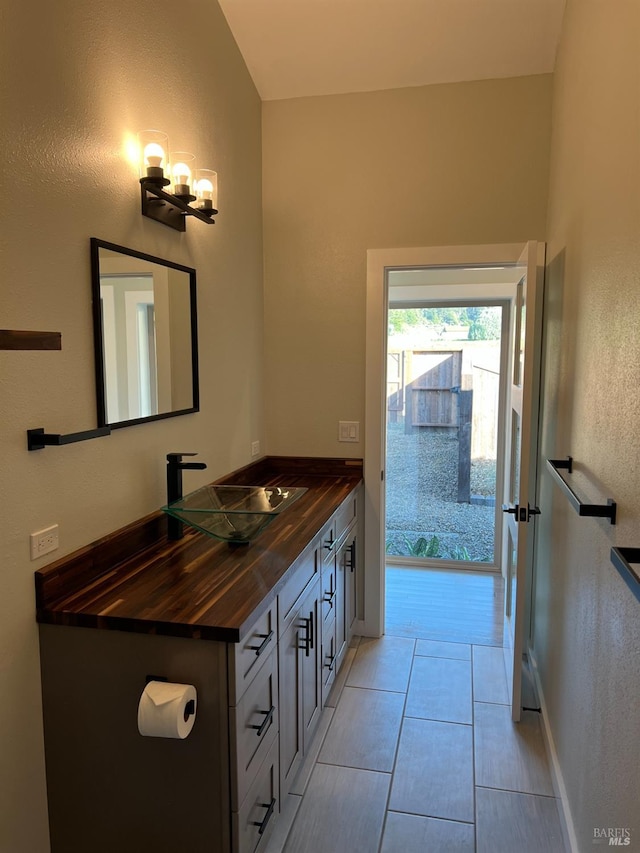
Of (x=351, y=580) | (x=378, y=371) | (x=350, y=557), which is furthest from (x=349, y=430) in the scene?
(x=351, y=580)

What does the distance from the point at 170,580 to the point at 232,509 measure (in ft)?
1.75

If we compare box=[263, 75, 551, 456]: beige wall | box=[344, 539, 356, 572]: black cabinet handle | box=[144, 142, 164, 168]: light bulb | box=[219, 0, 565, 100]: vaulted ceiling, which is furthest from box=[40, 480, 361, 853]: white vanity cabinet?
box=[219, 0, 565, 100]: vaulted ceiling

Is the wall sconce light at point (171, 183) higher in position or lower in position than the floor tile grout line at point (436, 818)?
higher

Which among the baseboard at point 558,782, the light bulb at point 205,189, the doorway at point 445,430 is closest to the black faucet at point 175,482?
the light bulb at point 205,189

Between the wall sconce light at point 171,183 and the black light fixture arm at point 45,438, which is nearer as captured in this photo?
the black light fixture arm at point 45,438

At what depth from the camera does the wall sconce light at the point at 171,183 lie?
196cm

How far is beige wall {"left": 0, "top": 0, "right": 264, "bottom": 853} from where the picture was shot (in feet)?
4.89

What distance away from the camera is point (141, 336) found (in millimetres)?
2055

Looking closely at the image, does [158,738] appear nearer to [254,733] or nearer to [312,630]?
[254,733]

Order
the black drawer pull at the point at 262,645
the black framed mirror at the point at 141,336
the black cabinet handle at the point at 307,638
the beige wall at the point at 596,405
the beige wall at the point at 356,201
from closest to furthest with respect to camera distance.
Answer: the beige wall at the point at 596,405 < the black drawer pull at the point at 262,645 < the black framed mirror at the point at 141,336 < the black cabinet handle at the point at 307,638 < the beige wall at the point at 356,201

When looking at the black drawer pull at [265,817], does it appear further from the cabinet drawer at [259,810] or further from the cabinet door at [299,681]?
the cabinet door at [299,681]

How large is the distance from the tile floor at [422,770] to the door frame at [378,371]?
41 cm

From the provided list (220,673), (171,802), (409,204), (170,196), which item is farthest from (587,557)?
(409,204)

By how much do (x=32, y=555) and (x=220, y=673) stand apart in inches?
23.6
